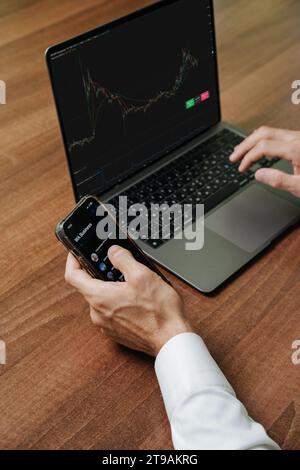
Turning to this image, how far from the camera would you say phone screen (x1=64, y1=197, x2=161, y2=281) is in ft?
2.60

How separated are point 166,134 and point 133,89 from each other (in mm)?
117

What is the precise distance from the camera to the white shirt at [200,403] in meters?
0.69

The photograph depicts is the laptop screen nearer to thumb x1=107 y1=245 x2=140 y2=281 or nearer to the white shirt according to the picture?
thumb x1=107 y1=245 x2=140 y2=281

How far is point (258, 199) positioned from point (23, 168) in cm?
46

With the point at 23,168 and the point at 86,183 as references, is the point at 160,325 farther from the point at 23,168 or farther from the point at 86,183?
the point at 23,168

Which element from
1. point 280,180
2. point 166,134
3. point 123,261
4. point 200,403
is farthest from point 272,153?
point 200,403

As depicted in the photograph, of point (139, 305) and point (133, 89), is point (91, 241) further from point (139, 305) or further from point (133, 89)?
point (133, 89)

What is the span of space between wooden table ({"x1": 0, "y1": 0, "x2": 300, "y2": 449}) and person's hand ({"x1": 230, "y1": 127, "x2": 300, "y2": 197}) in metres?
0.09

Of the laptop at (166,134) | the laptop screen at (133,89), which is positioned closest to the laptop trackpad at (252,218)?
the laptop at (166,134)

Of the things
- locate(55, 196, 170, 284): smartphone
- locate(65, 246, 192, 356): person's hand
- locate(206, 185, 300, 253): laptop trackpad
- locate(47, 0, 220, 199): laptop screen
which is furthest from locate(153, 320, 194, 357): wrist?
locate(47, 0, 220, 199): laptop screen

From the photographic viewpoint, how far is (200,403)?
718 mm

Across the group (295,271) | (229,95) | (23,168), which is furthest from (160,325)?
(229,95)

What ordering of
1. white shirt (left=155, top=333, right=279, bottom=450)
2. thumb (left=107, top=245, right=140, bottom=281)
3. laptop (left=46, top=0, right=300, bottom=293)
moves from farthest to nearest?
laptop (left=46, top=0, right=300, bottom=293) → thumb (left=107, top=245, right=140, bottom=281) → white shirt (left=155, top=333, right=279, bottom=450)

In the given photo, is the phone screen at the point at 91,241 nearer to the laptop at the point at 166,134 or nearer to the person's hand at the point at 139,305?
the person's hand at the point at 139,305
